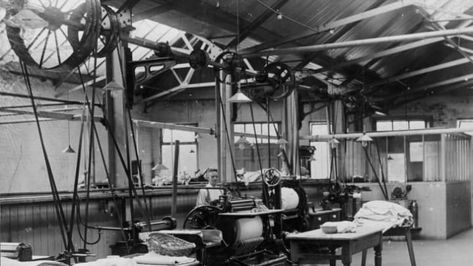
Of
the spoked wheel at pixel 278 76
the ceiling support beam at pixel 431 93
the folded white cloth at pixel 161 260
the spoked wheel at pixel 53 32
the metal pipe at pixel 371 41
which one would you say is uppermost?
the metal pipe at pixel 371 41

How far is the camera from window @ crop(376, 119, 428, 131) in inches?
760

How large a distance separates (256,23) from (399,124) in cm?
940

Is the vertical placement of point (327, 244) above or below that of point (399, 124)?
below

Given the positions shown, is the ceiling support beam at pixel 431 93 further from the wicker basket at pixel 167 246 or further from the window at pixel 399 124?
the wicker basket at pixel 167 246

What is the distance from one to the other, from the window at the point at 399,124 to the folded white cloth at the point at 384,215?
1136 centimetres

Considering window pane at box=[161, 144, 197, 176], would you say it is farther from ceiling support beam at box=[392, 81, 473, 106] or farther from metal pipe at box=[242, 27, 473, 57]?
metal pipe at box=[242, 27, 473, 57]

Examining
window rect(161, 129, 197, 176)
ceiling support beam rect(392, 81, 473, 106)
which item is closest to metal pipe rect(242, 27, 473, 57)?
ceiling support beam rect(392, 81, 473, 106)

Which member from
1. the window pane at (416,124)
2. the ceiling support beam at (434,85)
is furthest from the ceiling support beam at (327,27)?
the window pane at (416,124)

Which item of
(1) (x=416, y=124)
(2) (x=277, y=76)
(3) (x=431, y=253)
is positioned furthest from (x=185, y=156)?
(2) (x=277, y=76)

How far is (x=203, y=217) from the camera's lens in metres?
7.68

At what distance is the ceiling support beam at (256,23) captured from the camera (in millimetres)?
11227

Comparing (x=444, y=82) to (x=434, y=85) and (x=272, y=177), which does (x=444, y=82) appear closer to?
(x=434, y=85)

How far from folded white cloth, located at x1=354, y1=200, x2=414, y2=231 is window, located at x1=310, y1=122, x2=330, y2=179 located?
987 cm

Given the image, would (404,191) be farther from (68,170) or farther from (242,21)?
(68,170)
